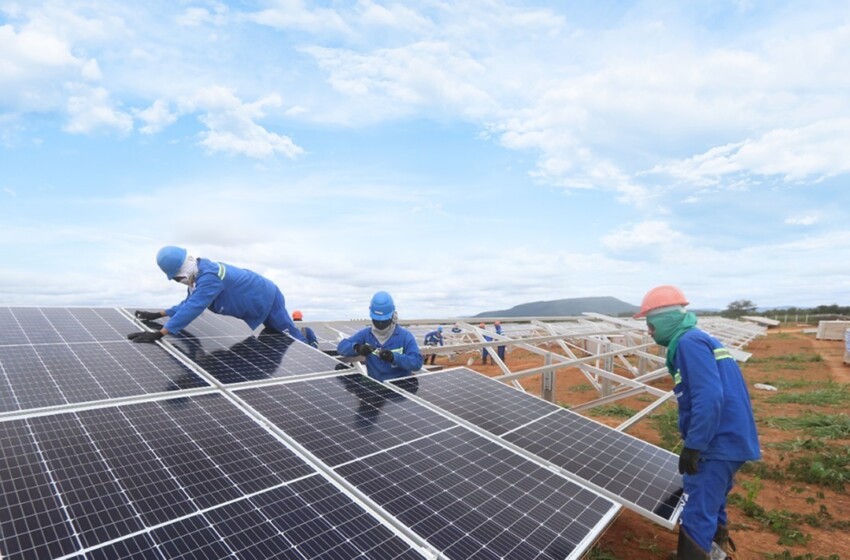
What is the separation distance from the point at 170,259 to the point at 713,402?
26.1 feet

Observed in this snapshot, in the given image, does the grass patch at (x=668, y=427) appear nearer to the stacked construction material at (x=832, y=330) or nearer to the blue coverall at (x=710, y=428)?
the blue coverall at (x=710, y=428)

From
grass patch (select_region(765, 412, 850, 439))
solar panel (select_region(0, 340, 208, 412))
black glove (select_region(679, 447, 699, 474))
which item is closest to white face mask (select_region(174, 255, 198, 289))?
solar panel (select_region(0, 340, 208, 412))

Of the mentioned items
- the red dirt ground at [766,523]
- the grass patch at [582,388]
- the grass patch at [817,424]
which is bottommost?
the grass patch at [582,388]

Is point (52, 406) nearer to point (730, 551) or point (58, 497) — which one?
point (58, 497)

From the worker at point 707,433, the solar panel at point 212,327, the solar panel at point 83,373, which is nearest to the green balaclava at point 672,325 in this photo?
the worker at point 707,433

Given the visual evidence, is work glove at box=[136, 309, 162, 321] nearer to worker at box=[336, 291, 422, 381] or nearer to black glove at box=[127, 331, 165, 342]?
black glove at box=[127, 331, 165, 342]

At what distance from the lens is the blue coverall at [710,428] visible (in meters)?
4.89

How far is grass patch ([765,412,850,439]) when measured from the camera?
1260 centimetres

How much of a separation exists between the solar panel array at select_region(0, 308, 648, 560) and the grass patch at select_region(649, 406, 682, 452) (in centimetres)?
803

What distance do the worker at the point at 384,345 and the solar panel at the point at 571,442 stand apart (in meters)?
0.41

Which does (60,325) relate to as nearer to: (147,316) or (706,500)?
(147,316)

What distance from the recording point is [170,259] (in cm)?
788

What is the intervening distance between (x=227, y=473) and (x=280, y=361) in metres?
3.19

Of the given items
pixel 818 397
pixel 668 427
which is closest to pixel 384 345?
pixel 668 427
